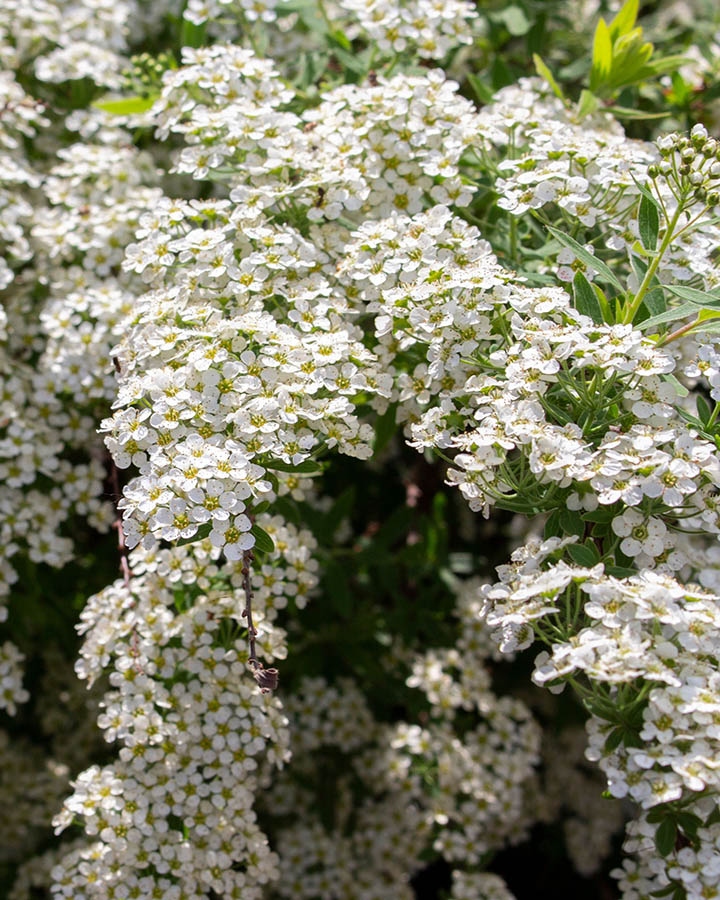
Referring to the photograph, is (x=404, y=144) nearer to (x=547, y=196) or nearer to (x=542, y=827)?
(x=547, y=196)

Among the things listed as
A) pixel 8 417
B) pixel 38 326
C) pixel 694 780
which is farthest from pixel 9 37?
pixel 694 780

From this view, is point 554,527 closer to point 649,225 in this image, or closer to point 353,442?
point 353,442

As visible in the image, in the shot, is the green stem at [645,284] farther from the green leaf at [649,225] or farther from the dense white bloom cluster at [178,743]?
the dense white bloom cluster at [178,743]

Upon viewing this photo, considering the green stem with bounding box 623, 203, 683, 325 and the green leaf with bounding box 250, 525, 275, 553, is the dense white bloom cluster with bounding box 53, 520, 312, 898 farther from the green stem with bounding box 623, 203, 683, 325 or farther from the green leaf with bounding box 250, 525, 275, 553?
the green stem with bounding box 623, 203, 683, 325

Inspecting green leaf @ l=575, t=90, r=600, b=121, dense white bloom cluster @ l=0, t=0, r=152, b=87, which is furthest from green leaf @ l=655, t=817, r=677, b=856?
dense white bloom cluster @ l=0, t=0, r=152, b=87

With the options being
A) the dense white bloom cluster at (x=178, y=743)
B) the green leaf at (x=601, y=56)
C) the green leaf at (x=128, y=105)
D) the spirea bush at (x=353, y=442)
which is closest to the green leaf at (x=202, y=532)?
the spirea bush at (x=353, y=442)

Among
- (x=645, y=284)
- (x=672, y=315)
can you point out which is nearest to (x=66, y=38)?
(x=645, y=284)
